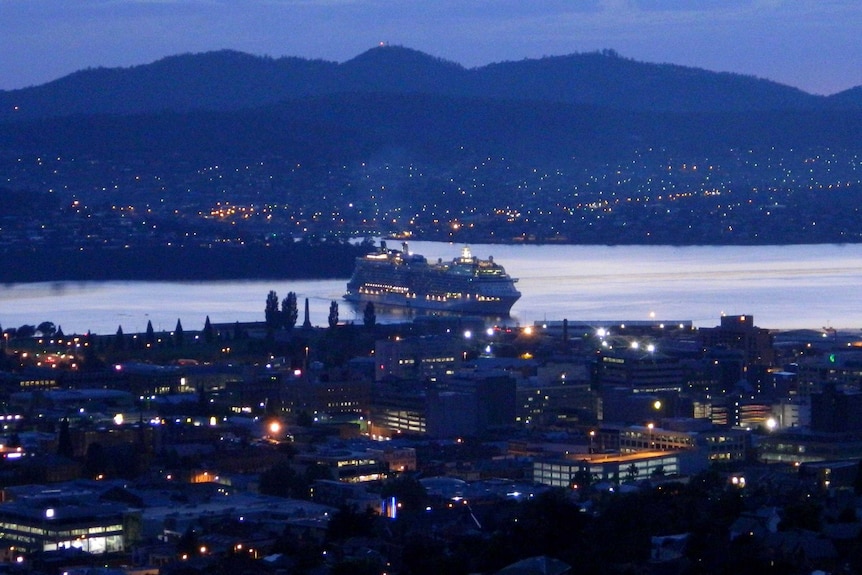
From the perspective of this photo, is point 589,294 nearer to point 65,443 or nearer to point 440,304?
point 440,304

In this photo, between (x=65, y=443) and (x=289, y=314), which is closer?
(x=65, y=443)

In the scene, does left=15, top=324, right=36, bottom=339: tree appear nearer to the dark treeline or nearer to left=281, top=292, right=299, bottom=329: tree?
left=281, top=292, right=299, bottom=329: tree

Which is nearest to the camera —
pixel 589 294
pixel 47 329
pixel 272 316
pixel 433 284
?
pixel 272 316

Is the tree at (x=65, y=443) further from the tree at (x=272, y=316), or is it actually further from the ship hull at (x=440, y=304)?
the ship hull at (x=440, y=304)

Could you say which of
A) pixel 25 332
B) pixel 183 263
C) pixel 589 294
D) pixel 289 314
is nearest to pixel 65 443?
pixel 289 314

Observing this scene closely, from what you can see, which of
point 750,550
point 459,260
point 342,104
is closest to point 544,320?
point 459,260

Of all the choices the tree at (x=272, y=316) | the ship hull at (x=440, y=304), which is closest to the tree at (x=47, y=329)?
the tree at (x=272, y=316)
